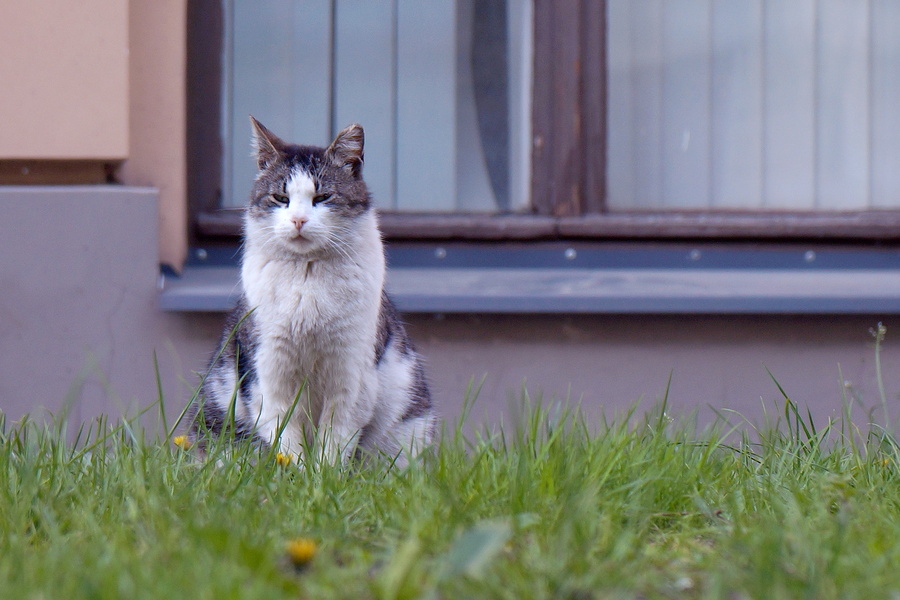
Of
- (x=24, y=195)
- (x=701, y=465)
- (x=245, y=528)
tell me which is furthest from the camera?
(x=24, y=195)

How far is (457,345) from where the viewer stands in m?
3.03

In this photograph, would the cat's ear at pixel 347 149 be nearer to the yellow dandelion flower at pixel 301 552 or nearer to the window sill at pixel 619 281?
the window sill at pixel 619 281

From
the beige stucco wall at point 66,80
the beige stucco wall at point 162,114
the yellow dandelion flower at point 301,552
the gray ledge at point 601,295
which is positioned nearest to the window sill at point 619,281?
the gray ledge at point 601,295

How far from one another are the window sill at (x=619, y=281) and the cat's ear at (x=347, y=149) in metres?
0.69

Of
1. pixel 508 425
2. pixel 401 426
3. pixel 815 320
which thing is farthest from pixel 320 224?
pixel 815 320

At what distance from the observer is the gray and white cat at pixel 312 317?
2127 mm

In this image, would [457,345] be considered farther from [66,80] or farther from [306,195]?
[66,80]

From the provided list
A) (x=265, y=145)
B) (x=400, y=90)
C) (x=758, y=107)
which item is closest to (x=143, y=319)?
(x=265, y=145)

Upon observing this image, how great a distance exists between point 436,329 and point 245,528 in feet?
5.73

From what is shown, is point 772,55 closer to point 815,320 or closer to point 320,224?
point 815,320

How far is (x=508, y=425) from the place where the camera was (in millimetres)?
3043

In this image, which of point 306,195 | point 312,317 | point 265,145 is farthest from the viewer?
point 265,145

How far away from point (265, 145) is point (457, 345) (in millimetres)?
1023

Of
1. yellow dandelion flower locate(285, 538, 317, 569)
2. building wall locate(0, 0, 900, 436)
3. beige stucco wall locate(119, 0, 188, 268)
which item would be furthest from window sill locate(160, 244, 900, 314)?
yellow dandelion flower locate(285, 538, 317, 569)
